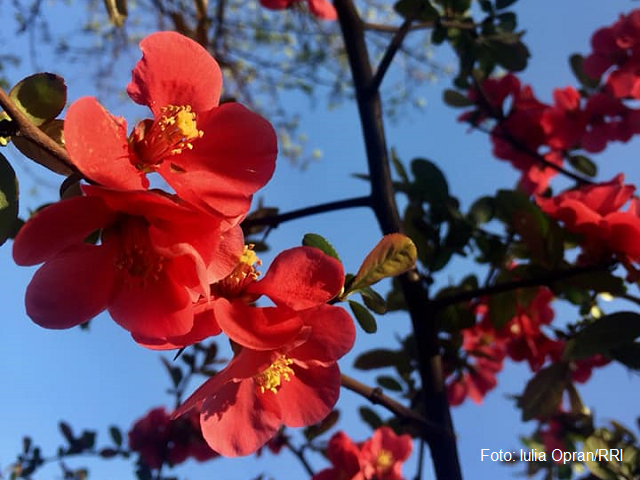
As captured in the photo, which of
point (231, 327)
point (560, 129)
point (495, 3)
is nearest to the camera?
point (231, 327)

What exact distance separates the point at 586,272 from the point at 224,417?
602 mm

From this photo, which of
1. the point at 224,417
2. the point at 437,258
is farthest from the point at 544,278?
the point at 224,417

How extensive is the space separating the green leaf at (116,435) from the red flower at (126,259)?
1.33m

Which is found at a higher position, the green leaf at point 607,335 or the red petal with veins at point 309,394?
the green leaf at point 607,335

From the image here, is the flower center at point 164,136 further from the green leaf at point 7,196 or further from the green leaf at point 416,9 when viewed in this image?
the green leaf at point 416,9

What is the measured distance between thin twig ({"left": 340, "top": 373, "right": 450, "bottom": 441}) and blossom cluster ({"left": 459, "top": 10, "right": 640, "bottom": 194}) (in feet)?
2.58

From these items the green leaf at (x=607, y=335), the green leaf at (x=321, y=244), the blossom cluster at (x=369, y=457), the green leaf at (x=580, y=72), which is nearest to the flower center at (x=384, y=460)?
the blossom cluster at (x=369, y=457)

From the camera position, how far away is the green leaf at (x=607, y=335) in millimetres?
830

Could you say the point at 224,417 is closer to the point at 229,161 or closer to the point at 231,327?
the point at 231,327

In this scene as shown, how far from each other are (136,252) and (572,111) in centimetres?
127

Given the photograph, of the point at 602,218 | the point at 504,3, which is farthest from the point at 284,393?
the point at 504,3

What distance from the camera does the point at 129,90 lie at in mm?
474

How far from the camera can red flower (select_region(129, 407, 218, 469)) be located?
154 cm

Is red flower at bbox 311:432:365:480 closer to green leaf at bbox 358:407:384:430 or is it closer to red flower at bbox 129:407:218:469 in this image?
green leaf at bbox 358:407:384:430
